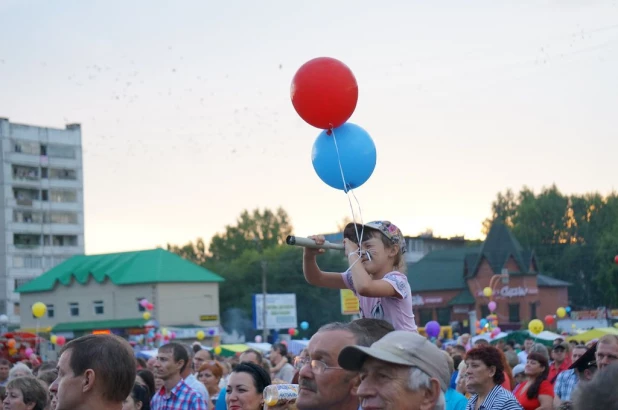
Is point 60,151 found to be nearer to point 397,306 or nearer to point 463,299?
point 463,299

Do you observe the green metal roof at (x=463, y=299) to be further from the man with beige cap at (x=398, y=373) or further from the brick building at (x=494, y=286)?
the man with beige cap at (x=398, y=373)

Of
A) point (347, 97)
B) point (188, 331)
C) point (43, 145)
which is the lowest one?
point (188, 331)

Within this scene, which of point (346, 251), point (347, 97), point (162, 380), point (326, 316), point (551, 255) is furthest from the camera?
point (551, 255)

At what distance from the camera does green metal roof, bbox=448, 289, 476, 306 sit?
238 feet

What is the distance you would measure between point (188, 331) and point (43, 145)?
3584cm

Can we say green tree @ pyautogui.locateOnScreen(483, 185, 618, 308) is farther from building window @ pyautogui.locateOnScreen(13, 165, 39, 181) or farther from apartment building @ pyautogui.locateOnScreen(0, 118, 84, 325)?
building window @ pyautogui.locateOnScreen(13, 165, 39, 181)

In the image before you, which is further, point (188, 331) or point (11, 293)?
point (11, 293)

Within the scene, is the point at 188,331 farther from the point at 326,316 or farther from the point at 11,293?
the point at 11,293

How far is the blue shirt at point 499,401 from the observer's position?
7402 mm

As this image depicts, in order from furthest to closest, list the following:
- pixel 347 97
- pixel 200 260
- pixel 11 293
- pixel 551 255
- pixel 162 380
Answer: pixel 200 260, pixel 11 293, pixel 551 255, pixel 162 380, pixel 347 97

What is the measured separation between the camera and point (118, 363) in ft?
14.8

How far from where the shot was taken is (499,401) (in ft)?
24.5

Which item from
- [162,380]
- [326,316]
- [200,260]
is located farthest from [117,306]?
[162,380]

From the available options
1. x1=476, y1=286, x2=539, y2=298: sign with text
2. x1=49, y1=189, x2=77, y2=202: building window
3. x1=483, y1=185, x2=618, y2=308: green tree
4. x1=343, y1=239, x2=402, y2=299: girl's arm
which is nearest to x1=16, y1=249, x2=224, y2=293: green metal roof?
x1=476, y1=286, x2=539, y2=298: sign with text
